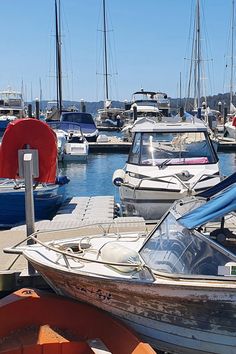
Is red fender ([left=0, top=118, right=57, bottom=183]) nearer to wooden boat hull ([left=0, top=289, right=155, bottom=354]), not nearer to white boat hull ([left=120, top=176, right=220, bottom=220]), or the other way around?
wooden boat hull ([left=0, top=289, right=155, bottom=354])

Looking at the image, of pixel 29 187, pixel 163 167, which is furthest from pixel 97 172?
pixel 29 187

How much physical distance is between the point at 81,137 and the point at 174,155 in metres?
17.5

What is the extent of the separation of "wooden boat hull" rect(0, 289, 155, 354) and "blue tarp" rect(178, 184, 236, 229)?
4.25 ft

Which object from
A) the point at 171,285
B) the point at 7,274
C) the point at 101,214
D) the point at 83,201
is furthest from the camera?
the point at 83,201

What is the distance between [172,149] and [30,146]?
581cm

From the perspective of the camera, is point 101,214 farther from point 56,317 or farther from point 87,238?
point 56,317

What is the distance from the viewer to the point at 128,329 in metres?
5.61

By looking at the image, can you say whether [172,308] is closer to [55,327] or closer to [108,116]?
[55,327]

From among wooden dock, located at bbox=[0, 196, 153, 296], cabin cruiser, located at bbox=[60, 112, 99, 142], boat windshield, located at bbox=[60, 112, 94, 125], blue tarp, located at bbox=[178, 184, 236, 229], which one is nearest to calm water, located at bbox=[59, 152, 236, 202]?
cabin cruiser, located at bbox=[60, 112, 99, 142]

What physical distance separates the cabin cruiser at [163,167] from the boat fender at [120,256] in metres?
4.84

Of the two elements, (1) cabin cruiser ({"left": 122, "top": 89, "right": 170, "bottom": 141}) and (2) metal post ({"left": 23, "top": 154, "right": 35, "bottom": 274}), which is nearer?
(2) metal post ({"left": 23, "top": 154, "right": 35, "bottom": 274})

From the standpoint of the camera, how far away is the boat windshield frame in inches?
211

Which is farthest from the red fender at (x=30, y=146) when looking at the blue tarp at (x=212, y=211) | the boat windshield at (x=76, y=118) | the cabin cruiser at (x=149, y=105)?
the cabin cruiser at (x=149, y=105)

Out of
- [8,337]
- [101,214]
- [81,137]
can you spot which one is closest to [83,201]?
[101,214]
